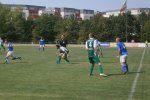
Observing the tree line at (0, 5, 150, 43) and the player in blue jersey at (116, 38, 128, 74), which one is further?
the tree line at (0, 5, 150, 43)

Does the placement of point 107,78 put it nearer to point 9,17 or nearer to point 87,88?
point 87,88

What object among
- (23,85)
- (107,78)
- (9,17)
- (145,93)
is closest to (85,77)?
(107,78)

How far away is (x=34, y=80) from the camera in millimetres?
17469

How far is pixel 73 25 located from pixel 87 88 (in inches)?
4022

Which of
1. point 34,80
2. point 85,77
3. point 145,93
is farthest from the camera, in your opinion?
point 85,77

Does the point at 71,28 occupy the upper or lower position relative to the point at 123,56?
lower

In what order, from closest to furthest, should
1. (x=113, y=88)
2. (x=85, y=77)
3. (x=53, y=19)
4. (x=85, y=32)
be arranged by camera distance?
(x=113, y=88) → (x=85, y=77) → (x=85, y=32) → (x=53, y=19)

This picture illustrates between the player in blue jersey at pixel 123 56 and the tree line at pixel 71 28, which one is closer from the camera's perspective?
the player in blue jersey at pixel 123 56

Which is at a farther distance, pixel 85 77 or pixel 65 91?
pixel 85 77

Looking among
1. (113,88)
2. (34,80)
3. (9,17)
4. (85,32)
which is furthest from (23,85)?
(9,17)

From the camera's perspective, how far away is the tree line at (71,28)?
11169cm

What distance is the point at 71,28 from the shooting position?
11619cm

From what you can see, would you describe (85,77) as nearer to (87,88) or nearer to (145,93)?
(87,88)

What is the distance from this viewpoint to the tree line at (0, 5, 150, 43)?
11169 cm
